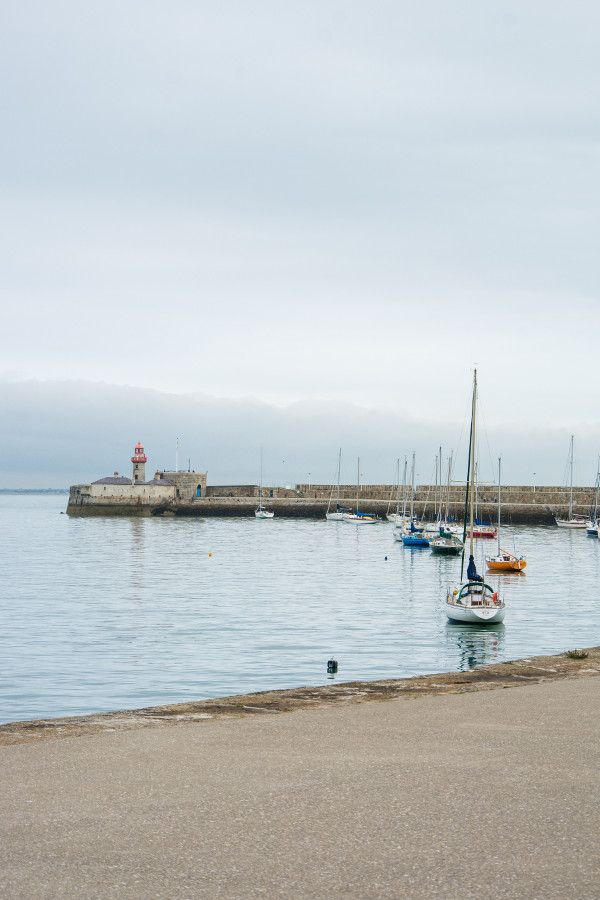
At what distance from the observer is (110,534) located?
3935 inches

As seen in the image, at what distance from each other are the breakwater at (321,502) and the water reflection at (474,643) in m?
85.7

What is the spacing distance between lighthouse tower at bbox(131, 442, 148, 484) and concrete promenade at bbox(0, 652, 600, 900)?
12158 cm

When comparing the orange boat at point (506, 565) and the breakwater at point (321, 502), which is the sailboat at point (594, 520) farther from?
the orange boat at point (506, 565)

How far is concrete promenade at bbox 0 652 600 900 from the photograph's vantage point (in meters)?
6.53

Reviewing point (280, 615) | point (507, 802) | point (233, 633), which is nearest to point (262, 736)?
point (507, 802)

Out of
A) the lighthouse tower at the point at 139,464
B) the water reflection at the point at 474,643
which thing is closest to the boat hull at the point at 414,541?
the water reflection at the point at 474,643

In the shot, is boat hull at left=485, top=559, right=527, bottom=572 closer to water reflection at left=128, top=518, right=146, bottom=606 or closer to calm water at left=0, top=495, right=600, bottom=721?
calm water at left=0, top=495, right=600, bottom=721

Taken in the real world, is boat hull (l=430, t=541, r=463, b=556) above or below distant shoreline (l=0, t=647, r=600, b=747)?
below

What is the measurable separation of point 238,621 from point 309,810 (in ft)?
92.4

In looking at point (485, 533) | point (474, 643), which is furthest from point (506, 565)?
point (485, 533)

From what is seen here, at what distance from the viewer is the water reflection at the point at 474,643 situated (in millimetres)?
27478

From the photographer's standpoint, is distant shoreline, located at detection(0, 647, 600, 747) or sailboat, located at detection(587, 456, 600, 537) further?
sailboat, located at detection(587, 456, 600, 537)

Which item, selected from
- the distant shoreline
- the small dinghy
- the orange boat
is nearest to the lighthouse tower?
the small dinghy

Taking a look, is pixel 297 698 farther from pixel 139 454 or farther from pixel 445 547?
pixel 139 454
